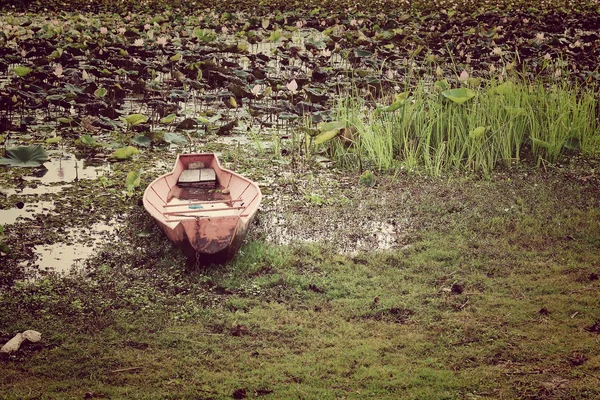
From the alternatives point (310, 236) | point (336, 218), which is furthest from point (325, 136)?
point (310, 236)

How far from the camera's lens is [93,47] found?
912 cm

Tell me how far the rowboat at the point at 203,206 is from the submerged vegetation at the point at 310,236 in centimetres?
16

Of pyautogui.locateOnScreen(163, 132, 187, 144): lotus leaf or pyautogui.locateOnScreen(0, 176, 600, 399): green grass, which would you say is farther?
pyautogui.locateOnScreen(163, 132, 187, 144): lotus leaf

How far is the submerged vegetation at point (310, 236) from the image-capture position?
3.57 m

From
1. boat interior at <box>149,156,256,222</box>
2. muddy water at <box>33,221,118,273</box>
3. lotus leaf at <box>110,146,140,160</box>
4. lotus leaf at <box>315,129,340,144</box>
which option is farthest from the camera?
lotus leaf at <box>315,129,340,144</box>

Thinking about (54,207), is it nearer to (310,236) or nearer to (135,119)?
(135,119)

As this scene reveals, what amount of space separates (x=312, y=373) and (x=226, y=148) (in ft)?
11.8

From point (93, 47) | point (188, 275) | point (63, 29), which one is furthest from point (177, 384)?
point (63, 29)

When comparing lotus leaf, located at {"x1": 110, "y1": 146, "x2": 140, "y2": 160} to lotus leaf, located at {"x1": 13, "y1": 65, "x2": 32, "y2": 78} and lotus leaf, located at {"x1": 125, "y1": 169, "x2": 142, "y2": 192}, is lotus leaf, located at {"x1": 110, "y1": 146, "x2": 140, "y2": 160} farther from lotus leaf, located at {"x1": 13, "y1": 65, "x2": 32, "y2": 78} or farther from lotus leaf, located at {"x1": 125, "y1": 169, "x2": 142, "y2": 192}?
lotus leaf, located at {"x1": 13, "y1": 65, "x2": 32, "y2": 78}

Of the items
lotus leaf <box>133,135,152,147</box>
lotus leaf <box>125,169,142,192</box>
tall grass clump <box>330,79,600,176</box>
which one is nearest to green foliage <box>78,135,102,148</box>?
lotus leaf <box>133,135,152,147</box>

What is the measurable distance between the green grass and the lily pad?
1236 millimetres

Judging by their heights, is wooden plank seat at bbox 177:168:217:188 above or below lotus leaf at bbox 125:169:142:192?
below

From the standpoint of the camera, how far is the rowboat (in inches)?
176

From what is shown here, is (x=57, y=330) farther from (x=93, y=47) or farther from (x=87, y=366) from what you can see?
(x=93, y=47)
